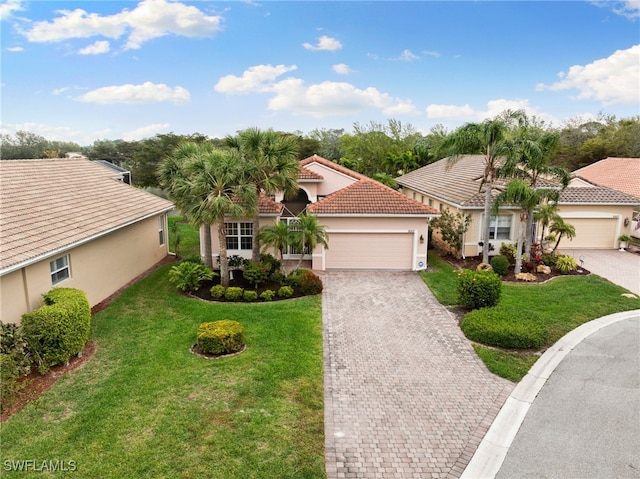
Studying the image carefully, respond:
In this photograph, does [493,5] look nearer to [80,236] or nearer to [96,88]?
[80,236]

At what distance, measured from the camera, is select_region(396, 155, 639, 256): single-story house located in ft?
67.4

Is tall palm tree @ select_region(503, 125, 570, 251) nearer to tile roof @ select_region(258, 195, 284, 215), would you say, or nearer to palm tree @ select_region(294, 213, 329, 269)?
palm tree @ select_region(294, 213, 329, 269)

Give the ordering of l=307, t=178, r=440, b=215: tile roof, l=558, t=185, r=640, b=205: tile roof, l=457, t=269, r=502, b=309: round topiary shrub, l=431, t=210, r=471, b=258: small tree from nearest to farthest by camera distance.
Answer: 1. l=457, t=269, r=502, b=309: round topiary shrub
2. l=307, t=178, r=440, b=215: tile roof
3. l=431, t=210, r=471, b=258: small tree
4. l=558, t=185, r=640, b=205: tile roof

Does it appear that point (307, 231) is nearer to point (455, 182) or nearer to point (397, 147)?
point (455, 182)

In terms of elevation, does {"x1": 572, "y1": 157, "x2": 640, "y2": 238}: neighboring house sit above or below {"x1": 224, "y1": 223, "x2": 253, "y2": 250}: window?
above

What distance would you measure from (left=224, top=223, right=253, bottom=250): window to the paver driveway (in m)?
5.73

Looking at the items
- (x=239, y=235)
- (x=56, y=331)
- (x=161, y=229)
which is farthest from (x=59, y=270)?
(x=161, y=229)

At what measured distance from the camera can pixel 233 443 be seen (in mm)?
7207

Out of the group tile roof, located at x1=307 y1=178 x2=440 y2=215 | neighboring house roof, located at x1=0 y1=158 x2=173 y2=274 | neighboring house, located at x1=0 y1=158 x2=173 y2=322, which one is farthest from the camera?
tile roof, located at x1=307 y1=178 x2=440 y2=215

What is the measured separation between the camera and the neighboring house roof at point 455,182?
2048cm

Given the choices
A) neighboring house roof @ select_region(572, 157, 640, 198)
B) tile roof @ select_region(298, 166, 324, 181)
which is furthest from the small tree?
neighboring house roof @ select_region(572, 157, 640, 198)

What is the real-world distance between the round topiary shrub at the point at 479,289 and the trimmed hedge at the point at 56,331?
11388mm

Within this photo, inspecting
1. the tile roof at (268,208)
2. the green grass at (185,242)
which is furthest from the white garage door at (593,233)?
the green grass at (185,242)

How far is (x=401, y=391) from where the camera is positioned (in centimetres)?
928
